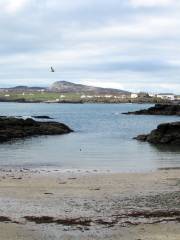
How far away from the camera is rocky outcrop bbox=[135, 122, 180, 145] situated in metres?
44.1

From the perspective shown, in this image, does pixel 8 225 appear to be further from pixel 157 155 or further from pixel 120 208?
pixel 157 155

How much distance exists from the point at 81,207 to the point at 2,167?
45.4 feet

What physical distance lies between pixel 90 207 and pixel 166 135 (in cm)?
3083

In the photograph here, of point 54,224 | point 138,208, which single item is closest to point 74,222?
point 54,224

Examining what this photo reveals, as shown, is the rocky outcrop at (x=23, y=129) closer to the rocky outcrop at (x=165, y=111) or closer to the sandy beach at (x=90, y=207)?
the sandy beach at (x=90, y=207)

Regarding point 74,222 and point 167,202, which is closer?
point 74,222

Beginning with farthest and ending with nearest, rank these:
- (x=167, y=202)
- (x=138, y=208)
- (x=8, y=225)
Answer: (x=167, y=202), (x=138, y=208), (x=8, y=225)

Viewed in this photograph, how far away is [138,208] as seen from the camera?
49.0 ft

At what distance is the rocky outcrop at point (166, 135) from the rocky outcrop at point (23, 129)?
1264 cm

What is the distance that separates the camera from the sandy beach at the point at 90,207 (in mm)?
12086

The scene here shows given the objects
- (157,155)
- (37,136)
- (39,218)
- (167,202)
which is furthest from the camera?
(37,136)

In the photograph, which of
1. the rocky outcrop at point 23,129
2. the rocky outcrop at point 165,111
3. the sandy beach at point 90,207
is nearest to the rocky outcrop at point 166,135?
the rocky outcrop at point 23,129

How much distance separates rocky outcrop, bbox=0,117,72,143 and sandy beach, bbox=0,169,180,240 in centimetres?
2684

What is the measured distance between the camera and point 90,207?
15156 millimetres
